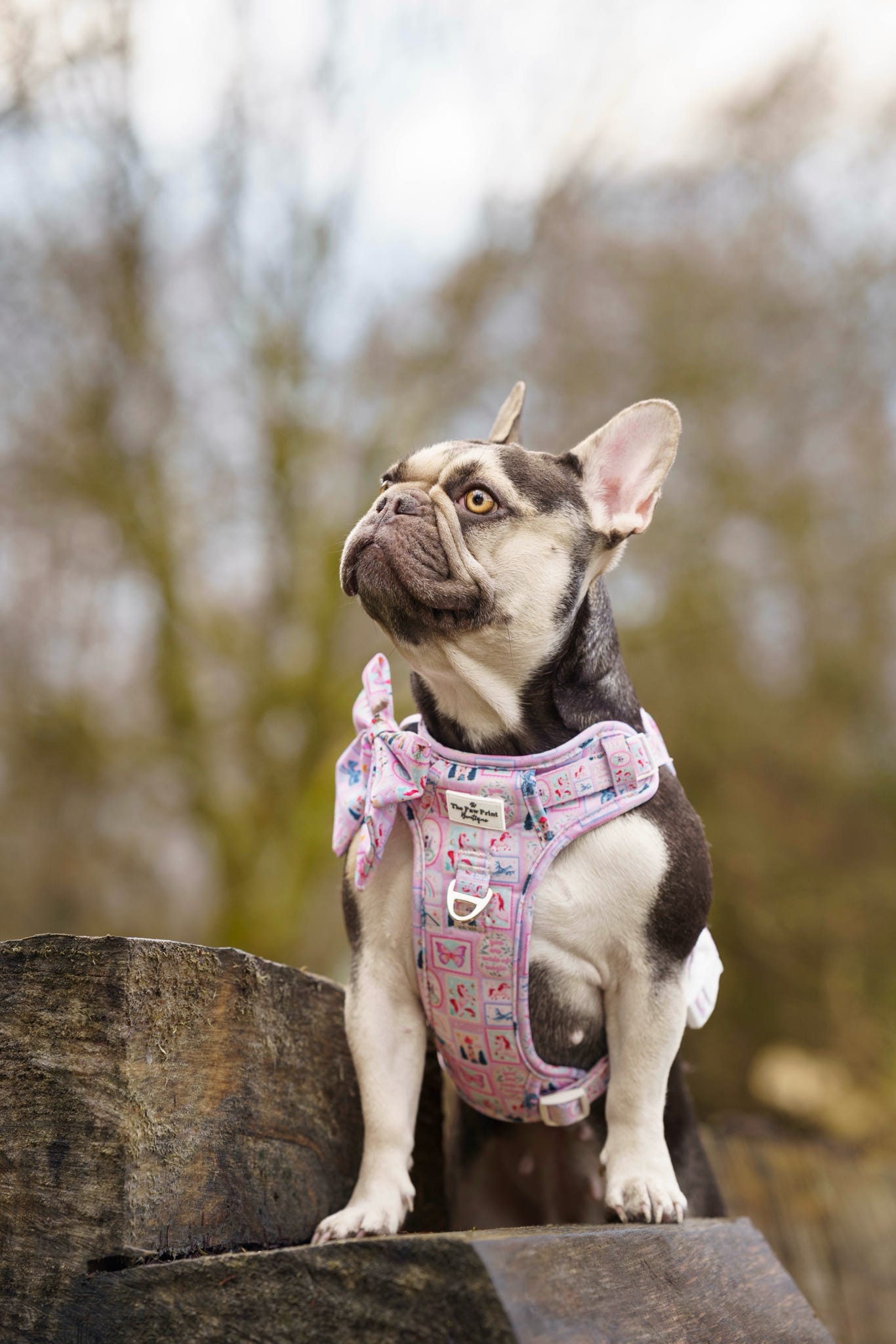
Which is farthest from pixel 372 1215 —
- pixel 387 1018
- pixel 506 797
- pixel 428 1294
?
pixel 506 797

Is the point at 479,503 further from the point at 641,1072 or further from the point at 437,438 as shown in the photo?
the point at 437,438

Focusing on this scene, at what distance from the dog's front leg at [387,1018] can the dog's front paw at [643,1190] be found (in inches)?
19.1

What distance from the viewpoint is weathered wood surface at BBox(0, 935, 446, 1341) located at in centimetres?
225

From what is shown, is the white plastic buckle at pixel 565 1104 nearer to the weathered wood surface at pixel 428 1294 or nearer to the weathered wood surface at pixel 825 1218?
the weathered wood surface at pixel 428 1294

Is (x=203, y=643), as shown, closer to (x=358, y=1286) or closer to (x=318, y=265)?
(x=318, y=265)

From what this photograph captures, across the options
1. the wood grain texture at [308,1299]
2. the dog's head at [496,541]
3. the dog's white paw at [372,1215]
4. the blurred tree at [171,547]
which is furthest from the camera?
the blurred tree at [171,547]

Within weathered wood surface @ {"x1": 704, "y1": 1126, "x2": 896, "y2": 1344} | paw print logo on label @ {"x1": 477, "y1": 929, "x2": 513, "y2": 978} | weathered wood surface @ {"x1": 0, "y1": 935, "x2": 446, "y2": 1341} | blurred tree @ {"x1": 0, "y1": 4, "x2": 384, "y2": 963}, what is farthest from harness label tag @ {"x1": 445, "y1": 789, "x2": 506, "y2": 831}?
blurred tree @ {"x1": 0, "y1": 4, "x2": 384, "y2": 963}

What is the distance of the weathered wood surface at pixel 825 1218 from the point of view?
510 cm

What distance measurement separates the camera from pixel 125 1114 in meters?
2.30

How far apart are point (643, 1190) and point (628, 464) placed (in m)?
1.84

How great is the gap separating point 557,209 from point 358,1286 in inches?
428

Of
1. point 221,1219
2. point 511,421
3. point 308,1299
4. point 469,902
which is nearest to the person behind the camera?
point 308,1299

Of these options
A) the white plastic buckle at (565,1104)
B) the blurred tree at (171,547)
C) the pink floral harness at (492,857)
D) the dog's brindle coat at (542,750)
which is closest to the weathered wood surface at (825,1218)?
the dog's brindle coat at (542,750)

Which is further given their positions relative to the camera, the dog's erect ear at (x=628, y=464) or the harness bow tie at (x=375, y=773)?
the dog's erect ear at (x=628, y=464)
